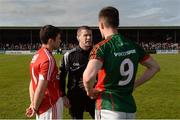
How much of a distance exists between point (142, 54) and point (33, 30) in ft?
297

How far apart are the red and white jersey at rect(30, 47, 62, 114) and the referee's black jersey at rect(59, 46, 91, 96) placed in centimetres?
161

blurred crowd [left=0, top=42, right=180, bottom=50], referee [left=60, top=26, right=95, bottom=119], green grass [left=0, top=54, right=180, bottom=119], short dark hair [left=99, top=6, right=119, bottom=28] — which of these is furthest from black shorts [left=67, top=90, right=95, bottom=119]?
blurred crowd [left=0, top=42, right=180, bottom=50]

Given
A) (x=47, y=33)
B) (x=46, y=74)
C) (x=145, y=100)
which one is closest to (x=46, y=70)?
(x=46, y=74)

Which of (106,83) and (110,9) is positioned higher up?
(110,9)

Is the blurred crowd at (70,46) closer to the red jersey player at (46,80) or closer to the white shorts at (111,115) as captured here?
the red jersey player at (46,80)

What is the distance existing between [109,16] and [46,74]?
140cm

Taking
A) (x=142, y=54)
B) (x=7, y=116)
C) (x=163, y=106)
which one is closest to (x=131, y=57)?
(x=142, y=54)

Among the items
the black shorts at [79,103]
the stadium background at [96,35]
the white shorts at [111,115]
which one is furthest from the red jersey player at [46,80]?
the stadium background at [96,35]

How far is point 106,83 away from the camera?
5.28m

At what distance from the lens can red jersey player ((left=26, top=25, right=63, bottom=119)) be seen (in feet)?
20.2

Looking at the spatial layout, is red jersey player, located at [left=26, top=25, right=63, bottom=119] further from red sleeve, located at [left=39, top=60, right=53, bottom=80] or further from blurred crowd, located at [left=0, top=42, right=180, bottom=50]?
blurred crowd, located at [left=0, top=42, right=180, bottom=50]

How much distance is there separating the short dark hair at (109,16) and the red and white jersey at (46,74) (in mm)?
1282

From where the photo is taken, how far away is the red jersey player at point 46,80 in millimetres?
6148

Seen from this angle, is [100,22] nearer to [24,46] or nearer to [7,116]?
[7,116]
